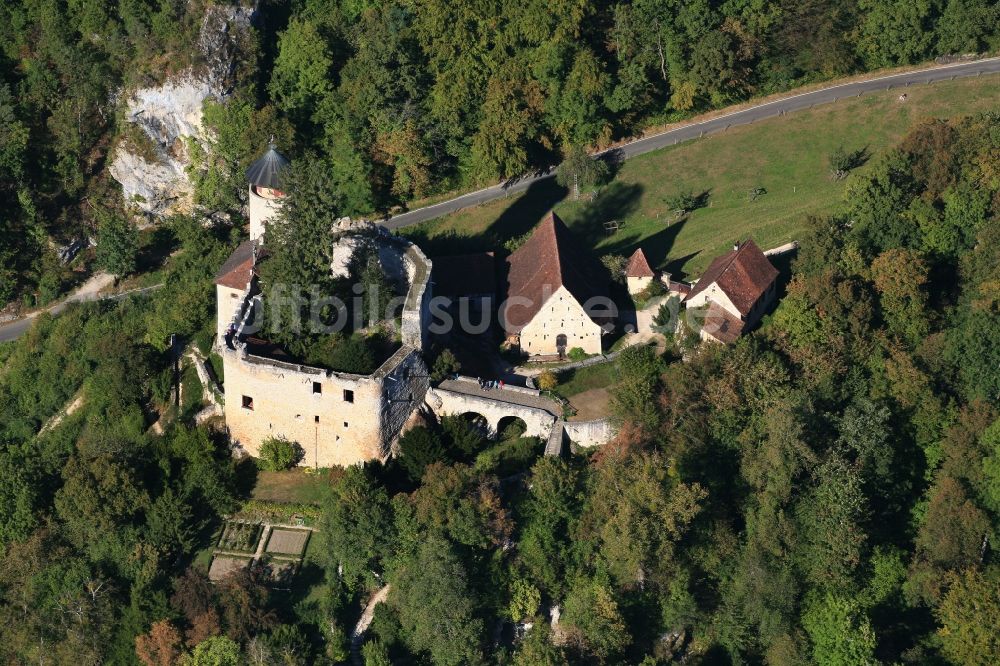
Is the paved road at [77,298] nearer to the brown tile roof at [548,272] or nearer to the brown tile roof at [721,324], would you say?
the brown tile roof at [548,272]

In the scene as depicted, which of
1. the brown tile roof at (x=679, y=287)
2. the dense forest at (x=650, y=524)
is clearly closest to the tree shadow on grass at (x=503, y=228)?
the brown tile roof at (x=679, y=287)

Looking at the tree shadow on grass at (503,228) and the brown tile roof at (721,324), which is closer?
the brown tile roof at (721,324)

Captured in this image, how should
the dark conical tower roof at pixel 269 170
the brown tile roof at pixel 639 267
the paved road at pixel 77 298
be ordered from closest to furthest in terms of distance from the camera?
the dark conical tower roof at pixel 269 170 < the brown tile roof at pixel 639 267 < the paved road at pixel 77 298

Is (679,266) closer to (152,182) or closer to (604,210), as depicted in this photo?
(604,210)

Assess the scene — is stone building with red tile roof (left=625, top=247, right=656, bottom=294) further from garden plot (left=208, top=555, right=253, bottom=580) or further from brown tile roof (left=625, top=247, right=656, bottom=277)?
garden plot (left=208, top=555, right=253, bottom=580)

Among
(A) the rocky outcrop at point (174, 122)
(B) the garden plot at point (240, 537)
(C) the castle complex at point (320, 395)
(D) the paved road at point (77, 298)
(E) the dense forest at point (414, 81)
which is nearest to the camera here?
(B) the garden plot at point (240, 537)

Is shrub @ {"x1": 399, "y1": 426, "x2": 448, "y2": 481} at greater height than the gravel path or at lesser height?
greater


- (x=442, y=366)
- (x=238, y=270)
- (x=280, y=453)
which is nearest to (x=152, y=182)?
(x=238, y=270)

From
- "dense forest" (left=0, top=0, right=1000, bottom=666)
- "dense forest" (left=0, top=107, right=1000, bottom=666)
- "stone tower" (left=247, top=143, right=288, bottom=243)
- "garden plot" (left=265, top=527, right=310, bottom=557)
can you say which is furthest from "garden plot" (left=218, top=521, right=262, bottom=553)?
"stone tower" (left=247, top=143, right=288, bottom=243)
